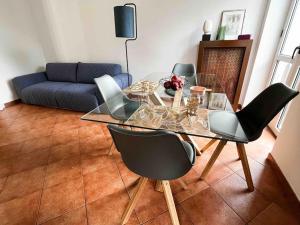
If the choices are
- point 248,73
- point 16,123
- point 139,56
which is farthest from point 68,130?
point 248,73

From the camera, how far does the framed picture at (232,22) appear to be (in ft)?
7.93

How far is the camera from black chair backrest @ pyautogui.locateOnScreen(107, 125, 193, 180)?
0.70m

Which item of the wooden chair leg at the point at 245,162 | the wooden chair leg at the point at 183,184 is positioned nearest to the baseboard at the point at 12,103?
the wooden chair leg at the point at 183,184

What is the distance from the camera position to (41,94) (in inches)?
117

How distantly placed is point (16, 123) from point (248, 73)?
4025 millimetres

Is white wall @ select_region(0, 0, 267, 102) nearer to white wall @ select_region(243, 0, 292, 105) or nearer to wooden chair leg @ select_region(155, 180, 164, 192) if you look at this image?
white wall @ select_region(243, 0, 292, 105)

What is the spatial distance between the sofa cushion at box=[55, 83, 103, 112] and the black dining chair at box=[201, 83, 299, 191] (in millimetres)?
2021

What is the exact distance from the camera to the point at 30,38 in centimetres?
347

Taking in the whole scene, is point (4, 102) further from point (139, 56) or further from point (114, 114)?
point (114, 114)

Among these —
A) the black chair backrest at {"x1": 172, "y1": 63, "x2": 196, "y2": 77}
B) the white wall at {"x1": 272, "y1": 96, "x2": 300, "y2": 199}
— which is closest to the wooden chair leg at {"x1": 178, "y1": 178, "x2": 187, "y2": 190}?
the white wall at {"x1": 272, "y1": 96, "x2": 300, "y2": 199}

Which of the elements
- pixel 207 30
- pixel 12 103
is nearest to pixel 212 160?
pixel 207 30

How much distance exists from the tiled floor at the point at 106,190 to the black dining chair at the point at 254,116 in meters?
0.18

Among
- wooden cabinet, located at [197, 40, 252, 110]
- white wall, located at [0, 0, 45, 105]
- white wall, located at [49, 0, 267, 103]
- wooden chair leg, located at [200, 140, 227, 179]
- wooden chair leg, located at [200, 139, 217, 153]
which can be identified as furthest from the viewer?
white wall, located at [0, 0, 45, 105]

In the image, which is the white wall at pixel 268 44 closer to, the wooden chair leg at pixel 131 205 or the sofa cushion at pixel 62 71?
the wooden chair leg at pixel 131 205
